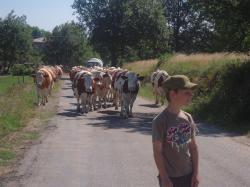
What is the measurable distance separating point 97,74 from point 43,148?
1377 cm

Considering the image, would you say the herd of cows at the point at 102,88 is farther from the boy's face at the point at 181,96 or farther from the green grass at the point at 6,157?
the boy's face at the point at 181,96

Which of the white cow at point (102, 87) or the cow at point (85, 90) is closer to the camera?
the cow at point (85, 90)

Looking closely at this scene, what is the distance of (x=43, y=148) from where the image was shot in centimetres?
1340

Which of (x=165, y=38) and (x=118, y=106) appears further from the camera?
(x=165, y=38)

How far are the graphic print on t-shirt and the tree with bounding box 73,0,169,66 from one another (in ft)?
189

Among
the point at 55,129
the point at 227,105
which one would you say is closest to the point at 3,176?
the point at 55,129

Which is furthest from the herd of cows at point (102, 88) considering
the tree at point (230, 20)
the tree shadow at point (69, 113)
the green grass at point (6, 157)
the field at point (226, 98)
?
A: the green grass at point (6, 157)

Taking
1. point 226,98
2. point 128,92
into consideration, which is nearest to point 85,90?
point 128,92

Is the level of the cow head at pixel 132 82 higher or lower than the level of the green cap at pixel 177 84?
lower

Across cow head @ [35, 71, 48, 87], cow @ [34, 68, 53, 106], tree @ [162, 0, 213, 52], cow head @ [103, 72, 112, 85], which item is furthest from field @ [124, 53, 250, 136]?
tree @ [162, 0, 213, 52]

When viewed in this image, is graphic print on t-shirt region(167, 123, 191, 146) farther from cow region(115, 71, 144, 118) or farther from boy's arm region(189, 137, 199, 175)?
cow region(115, 71, 144, 118)

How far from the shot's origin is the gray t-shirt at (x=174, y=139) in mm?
5598

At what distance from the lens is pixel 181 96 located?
560 centimetres

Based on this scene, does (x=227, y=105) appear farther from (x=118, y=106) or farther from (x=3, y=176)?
(x=3, y=176)
